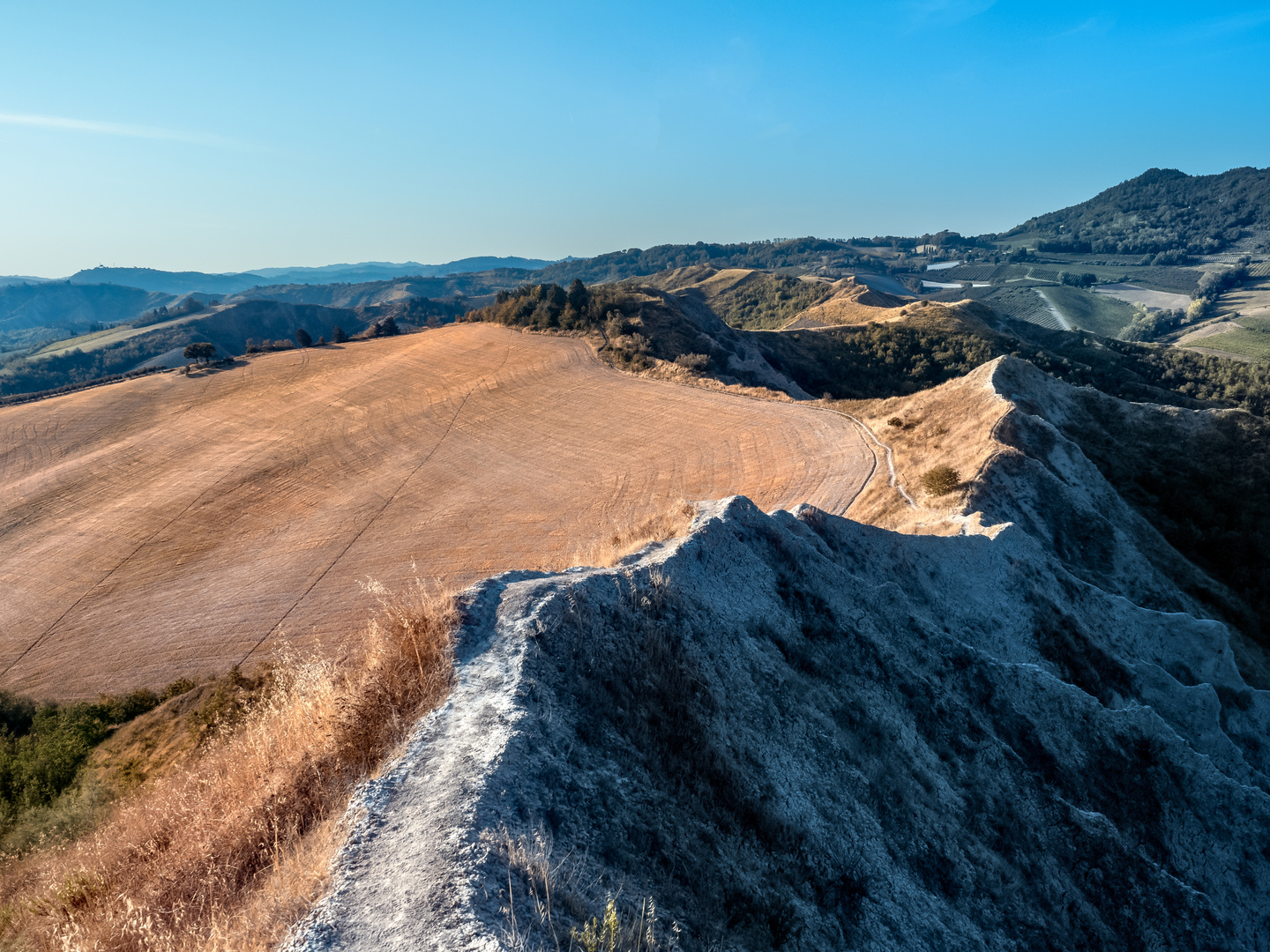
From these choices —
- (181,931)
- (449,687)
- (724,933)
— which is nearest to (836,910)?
(724,933)

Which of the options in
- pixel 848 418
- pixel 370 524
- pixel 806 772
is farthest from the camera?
pixel 848 418

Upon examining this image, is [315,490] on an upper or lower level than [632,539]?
lower

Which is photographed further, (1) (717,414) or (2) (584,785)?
(1) (717,414)

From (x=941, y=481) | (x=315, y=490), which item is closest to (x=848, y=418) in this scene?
(x=941, y=481)

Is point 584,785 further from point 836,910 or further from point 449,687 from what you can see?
point 836,910

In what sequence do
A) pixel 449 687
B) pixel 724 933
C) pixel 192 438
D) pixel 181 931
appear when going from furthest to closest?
pixel 192 438 < pixel 449 687 < pixel 724 933 < pixel 181 931

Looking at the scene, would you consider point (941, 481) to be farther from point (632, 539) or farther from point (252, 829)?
point (252, 829)

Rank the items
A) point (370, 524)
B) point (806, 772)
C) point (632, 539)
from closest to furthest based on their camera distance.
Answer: point (806, 772) < point (632, 539) < point (370, 524)
